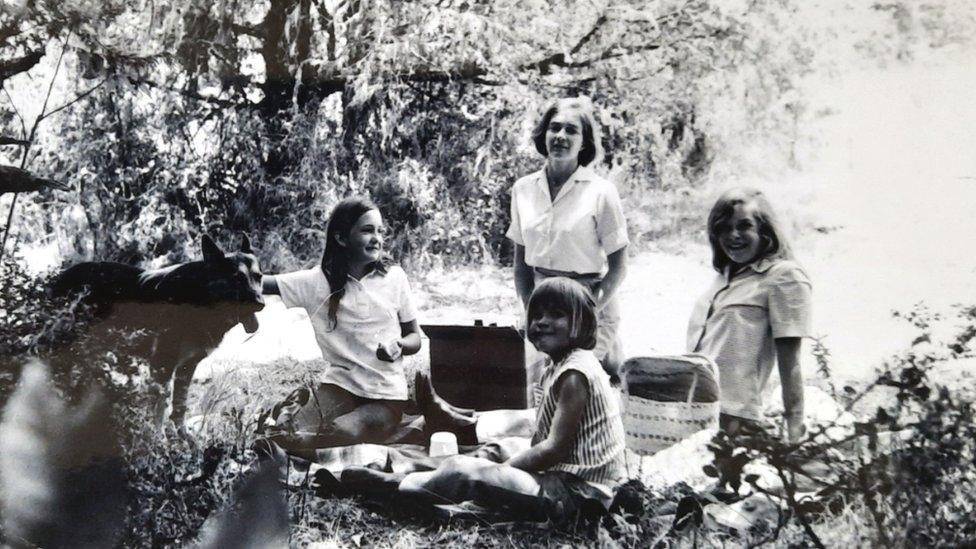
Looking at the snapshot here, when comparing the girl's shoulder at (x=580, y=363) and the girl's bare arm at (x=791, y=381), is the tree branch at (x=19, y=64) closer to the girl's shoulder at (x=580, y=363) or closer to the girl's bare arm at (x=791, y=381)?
the girl's shoulder at (x=580, y=363)

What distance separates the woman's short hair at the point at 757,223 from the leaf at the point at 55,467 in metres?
2.06

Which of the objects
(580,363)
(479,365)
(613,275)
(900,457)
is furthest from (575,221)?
Answer: (900,457)

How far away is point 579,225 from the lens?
8.26 feet

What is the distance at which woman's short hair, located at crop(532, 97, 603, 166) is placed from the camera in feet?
8.40

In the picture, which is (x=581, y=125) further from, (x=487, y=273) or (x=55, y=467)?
(x=55, y=467)

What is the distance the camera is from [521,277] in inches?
103

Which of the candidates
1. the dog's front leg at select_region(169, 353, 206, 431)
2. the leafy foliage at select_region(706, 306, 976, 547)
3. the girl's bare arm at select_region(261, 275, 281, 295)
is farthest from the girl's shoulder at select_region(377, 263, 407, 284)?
the leafy foliage at select_region(706, 306, 976, 547)

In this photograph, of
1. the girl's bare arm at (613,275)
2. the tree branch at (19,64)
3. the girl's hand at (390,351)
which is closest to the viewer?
the girl's bare arm at (613,275)

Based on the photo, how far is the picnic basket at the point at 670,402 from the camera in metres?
2.36

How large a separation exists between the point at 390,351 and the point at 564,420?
1.99 ft

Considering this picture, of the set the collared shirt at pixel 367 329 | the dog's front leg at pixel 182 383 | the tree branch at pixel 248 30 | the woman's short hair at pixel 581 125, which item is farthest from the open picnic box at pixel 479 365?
the tree branch at pixel 248 30

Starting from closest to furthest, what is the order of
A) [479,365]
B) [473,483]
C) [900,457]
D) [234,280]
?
[900,457] < [473,483] < [479,365] < [234,280]

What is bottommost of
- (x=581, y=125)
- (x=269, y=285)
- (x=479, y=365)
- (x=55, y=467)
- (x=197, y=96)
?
(x=55, y=467)

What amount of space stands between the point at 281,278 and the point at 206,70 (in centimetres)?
77
